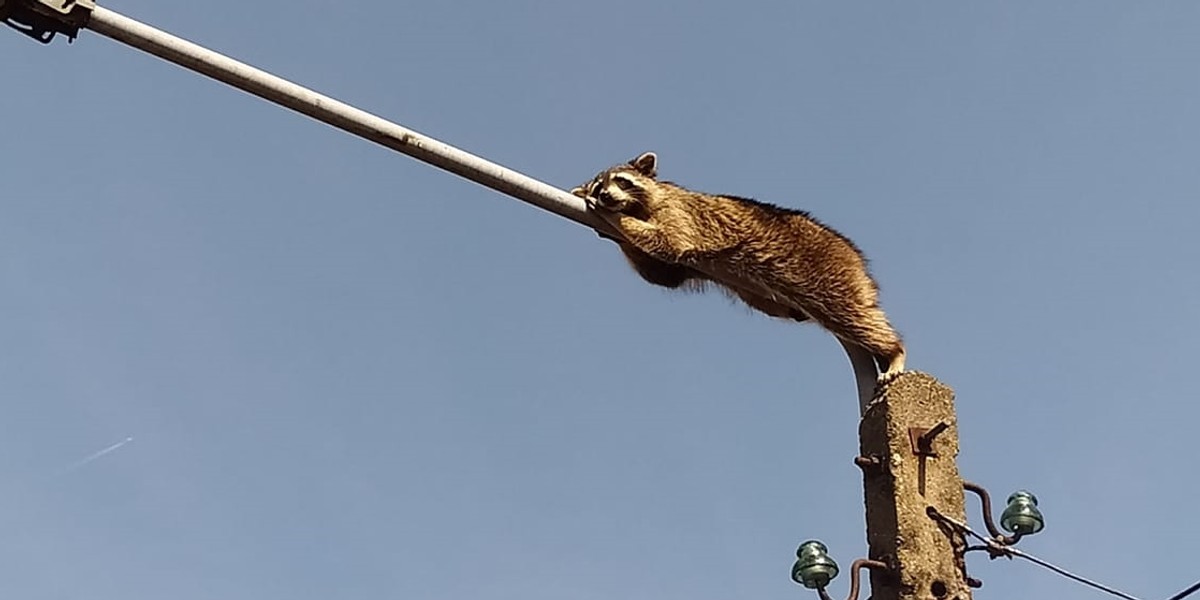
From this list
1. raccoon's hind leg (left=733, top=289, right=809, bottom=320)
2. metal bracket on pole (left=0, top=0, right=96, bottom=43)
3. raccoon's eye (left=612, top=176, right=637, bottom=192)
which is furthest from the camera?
raccoon's eye (left=612, top=176, right=637, bottom=192)

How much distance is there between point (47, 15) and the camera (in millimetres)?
4223

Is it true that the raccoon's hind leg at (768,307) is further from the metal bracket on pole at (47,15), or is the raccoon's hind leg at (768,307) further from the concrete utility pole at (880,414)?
the metal bracket on pole at (47,15)

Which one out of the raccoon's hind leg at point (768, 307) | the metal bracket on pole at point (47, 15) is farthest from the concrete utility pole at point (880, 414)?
the raccoon's hind leg at point (768, 307)

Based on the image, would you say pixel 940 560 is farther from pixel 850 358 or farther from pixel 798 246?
pixel 798 246

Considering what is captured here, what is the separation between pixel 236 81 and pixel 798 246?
6.70 feet

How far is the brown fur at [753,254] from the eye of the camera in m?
4.83

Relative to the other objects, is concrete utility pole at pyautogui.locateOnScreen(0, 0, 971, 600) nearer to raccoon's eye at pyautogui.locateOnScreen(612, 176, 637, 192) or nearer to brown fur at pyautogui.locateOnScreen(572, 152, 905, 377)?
brown fur at pyautogui.locateOnScreen(572, 152, 905, 377)

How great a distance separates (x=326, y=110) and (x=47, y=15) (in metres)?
0.90

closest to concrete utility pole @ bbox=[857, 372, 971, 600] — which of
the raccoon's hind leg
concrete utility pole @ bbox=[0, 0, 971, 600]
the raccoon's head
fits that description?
concrete utility pole @ bbox=[0, 0, 971, 600]

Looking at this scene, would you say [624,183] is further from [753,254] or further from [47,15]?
[47,15]

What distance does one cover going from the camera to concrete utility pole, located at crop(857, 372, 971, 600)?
420 cm

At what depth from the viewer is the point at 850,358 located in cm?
486

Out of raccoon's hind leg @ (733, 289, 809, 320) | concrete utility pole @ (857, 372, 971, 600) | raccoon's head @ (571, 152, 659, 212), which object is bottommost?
concrete utility pole @ (857, 372, 971, 600)

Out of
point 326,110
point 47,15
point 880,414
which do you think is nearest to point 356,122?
point 326,110
